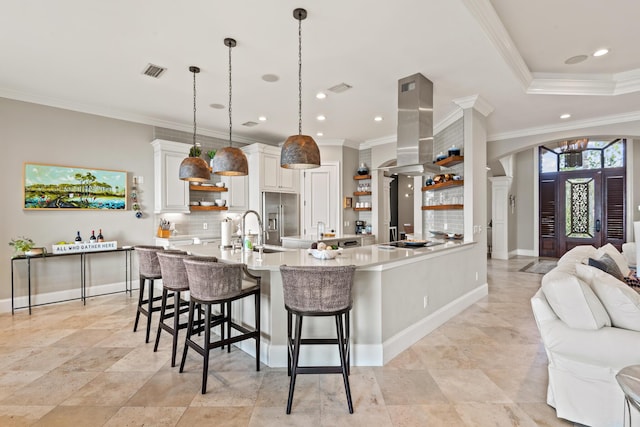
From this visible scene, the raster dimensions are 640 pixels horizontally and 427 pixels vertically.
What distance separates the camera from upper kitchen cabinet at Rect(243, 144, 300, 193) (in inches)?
242

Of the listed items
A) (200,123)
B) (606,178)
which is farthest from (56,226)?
(606,178)

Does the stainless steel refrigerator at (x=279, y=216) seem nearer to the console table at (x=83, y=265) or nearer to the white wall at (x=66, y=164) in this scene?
the white wall at (x=66, y=164)

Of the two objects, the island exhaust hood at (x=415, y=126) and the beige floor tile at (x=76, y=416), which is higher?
the island exhaust hood at (x=415, y=126)

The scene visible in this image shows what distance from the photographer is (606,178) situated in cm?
808

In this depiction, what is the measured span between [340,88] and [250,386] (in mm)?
3492

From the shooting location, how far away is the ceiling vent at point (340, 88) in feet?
13.3

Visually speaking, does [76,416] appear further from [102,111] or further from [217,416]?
[102,111]

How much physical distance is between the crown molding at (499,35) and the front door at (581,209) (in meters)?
6.24

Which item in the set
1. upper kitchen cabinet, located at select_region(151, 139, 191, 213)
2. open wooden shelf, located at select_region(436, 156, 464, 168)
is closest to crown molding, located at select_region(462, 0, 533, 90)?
open wooden shelf, located at select_region(436, 156, 464, 168)

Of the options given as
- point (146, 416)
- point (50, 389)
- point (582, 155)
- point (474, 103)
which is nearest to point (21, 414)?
point (50, 389)

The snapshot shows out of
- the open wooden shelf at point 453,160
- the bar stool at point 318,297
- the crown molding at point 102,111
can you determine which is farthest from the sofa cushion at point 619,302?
the crown molding at point 102,111

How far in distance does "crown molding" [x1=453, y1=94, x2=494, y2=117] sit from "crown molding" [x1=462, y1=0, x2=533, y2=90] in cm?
55

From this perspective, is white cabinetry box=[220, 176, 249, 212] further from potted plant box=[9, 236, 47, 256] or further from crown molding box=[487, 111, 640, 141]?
crown molding box=[487, 111, 640, 141]

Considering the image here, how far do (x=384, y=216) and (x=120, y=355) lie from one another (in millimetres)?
5674
